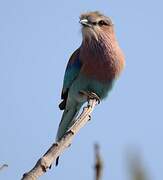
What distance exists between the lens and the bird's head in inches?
295

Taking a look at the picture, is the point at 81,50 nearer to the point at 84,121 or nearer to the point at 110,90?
the point at 110,90

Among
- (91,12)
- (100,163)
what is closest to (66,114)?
(91,12)

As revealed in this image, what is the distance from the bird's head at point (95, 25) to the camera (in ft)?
24.6

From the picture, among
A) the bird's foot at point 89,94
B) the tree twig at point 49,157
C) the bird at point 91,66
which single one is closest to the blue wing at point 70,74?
the bird at point 91,66

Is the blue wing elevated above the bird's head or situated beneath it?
situated beneath

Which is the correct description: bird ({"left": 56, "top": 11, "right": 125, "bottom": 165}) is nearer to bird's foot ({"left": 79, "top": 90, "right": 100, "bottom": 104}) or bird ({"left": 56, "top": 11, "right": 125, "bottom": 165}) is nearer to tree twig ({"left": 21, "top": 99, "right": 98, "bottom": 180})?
bird's foot ({"left": 79, "top": 90, "right": 100, "bottom": 104})

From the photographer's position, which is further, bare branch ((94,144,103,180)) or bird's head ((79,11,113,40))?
bird's head ((79,11,113,40))

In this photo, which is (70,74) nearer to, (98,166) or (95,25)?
(95,25)

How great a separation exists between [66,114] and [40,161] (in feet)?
16.7

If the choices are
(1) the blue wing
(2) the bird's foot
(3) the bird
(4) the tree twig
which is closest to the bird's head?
(3) the bird

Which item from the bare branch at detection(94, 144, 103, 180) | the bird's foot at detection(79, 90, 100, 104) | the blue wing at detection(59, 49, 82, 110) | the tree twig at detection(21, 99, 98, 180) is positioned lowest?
the bare branch at detection(94, 144, 103, 180)

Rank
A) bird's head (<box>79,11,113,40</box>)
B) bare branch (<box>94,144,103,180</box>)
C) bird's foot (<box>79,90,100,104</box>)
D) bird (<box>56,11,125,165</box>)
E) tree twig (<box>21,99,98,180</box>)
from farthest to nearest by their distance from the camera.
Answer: bird's head (<box>79,11,113,40</box>)
bird (<box>56,11,125,165</box>)
bird's foot (<box>79,90,100,104</box>)
tree twig (<box>21,99,98,180</box>)
bare branch (<box>94,144,103,180</box>)

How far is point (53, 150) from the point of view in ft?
7.63

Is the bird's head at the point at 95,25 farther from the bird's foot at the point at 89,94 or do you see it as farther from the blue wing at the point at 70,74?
the bird's foot at the point at 89,94
